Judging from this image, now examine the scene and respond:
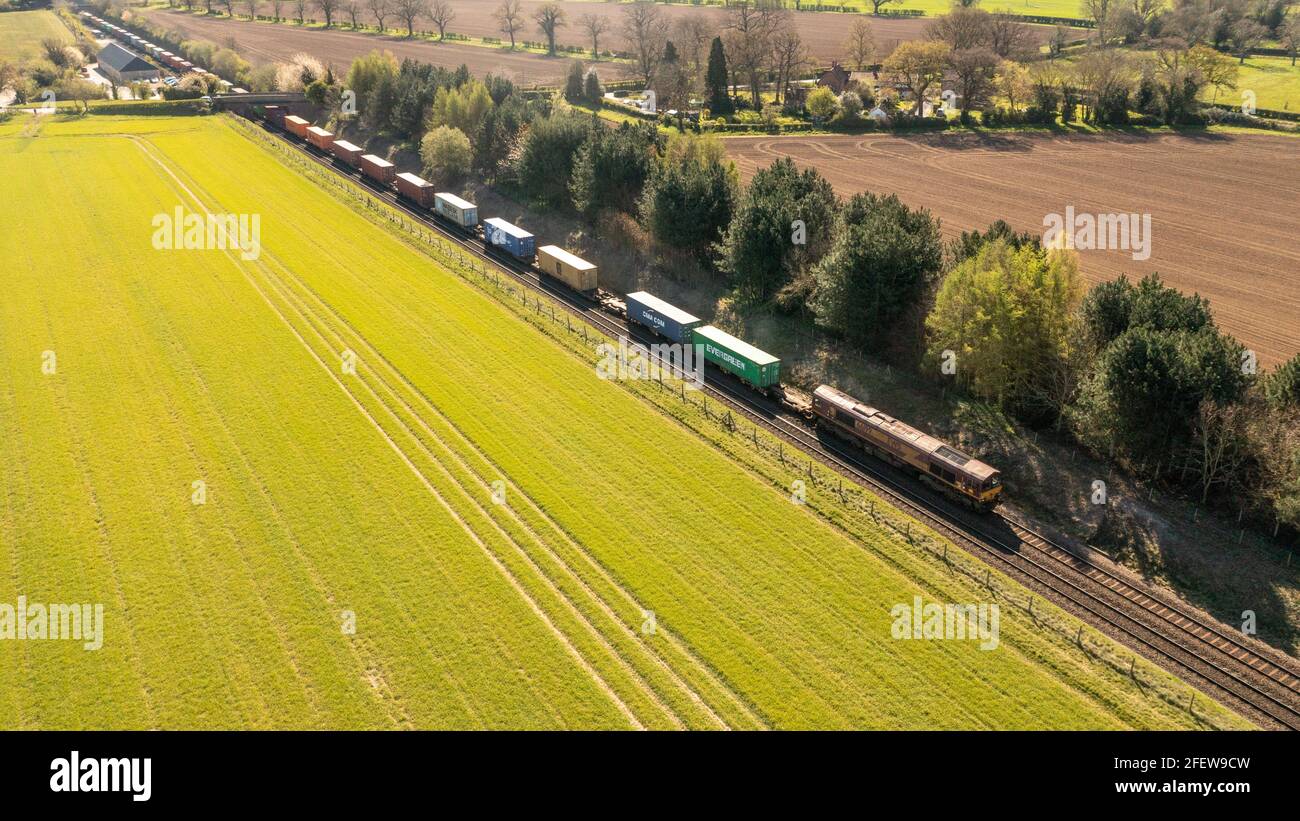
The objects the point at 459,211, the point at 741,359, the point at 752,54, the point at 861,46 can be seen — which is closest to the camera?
the point at 741,359

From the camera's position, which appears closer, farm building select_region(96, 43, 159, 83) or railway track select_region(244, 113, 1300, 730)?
railway track select_region(244, 113, 1300, 730)

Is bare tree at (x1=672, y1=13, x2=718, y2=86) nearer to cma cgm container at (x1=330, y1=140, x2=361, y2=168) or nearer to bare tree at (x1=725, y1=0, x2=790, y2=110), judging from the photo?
bare tree at (x1=725, y1=0, x2=790, y2=110)

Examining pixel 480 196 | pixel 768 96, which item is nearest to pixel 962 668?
pixel 480 196

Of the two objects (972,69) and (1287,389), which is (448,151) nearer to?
(972,69)

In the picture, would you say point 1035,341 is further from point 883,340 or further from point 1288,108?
point 1288,108

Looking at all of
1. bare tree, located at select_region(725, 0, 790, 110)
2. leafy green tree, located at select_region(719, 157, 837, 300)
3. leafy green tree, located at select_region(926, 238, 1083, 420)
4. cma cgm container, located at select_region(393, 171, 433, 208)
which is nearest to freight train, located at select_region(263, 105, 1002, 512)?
cma cgm container, located at select_region(393, 171, 433, 208)

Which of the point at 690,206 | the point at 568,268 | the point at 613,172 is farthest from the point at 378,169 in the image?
the point at 690,206

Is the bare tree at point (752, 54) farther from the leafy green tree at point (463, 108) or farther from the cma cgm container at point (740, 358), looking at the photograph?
the cma cgm container at point (740, 358)
